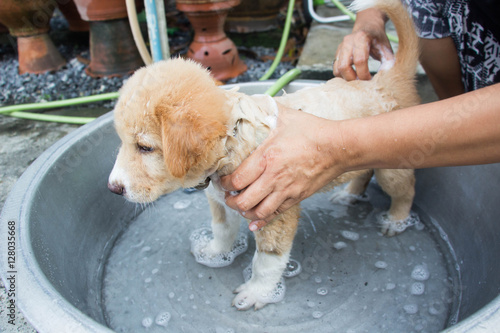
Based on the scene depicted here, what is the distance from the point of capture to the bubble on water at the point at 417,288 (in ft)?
5.74

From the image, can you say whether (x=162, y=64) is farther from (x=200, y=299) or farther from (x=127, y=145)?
(x=200, y=299)

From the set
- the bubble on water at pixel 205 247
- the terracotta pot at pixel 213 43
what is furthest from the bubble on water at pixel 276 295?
the terracotta pot at pixel 213 43

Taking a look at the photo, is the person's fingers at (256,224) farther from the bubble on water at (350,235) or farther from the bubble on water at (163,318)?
the bubble on water at (350,235)

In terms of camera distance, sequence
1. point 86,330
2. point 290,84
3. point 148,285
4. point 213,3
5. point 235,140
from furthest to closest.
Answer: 1. point 213,3
2. point 290,84
3. point 148,285
4. point 235,140
5. point 86,330

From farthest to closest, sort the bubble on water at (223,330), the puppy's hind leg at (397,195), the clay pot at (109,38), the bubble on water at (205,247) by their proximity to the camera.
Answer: the clay pot at (109,38) < the bubble on water at (205,247) < the puppy's hind leg at (397,195) < the bubble on water at (223,330)

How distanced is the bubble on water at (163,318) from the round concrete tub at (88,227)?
0.23 metres

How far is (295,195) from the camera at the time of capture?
1.23 m

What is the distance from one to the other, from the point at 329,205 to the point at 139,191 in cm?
145

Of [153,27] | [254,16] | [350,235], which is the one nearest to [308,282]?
[350,235]

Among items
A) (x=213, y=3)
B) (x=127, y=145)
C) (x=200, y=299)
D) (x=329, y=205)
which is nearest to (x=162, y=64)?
(x=127, y=145)

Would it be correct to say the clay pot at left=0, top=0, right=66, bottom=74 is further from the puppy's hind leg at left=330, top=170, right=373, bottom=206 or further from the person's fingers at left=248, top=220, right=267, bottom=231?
the person's fingers at left=248, top=220, right=267, bottom=231

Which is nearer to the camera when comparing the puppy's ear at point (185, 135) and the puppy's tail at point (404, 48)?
the puppy's ear at point (185, 135)

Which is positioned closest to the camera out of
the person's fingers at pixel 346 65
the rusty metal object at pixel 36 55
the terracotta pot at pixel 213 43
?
the person's fingers at pixel 346 65

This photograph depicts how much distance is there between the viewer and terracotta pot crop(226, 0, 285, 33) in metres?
4.43
